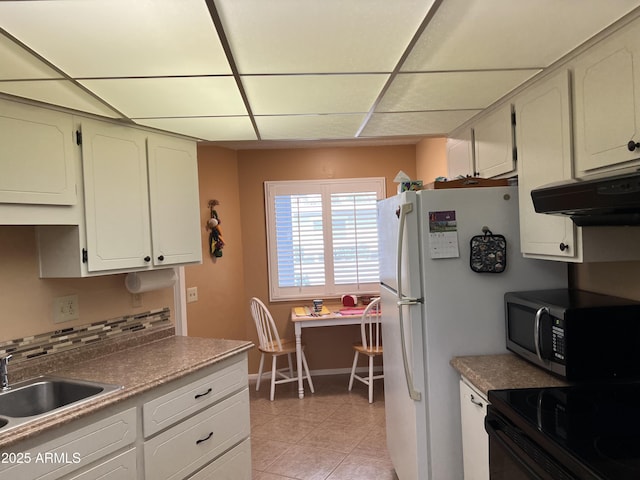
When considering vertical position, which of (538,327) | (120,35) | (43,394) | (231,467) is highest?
(120,35)

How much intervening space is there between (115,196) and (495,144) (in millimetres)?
1963

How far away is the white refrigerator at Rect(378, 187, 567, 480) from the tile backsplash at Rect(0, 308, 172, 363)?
1563 mm

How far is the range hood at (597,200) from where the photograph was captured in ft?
3.71

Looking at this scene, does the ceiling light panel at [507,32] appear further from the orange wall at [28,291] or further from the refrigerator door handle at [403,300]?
the orange wall at [28,291]

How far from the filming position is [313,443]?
124 inches

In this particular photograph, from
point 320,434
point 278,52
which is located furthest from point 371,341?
point 278,52

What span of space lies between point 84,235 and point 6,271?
36 cm

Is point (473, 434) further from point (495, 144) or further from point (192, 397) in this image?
point (495, 144)

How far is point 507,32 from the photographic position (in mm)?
1355

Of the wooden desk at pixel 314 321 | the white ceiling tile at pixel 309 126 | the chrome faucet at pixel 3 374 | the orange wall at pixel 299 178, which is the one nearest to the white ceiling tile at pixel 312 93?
the white ceiling tile at pixel 309 126

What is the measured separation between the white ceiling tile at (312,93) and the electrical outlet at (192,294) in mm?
2006

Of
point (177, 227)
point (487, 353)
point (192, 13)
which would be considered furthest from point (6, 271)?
point (487, 353)

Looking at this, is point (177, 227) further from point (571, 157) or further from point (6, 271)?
point (571, 157)

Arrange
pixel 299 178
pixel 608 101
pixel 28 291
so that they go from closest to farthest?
1. pixel 608 101
2. pixel 28 291
3. pixel 299 178
